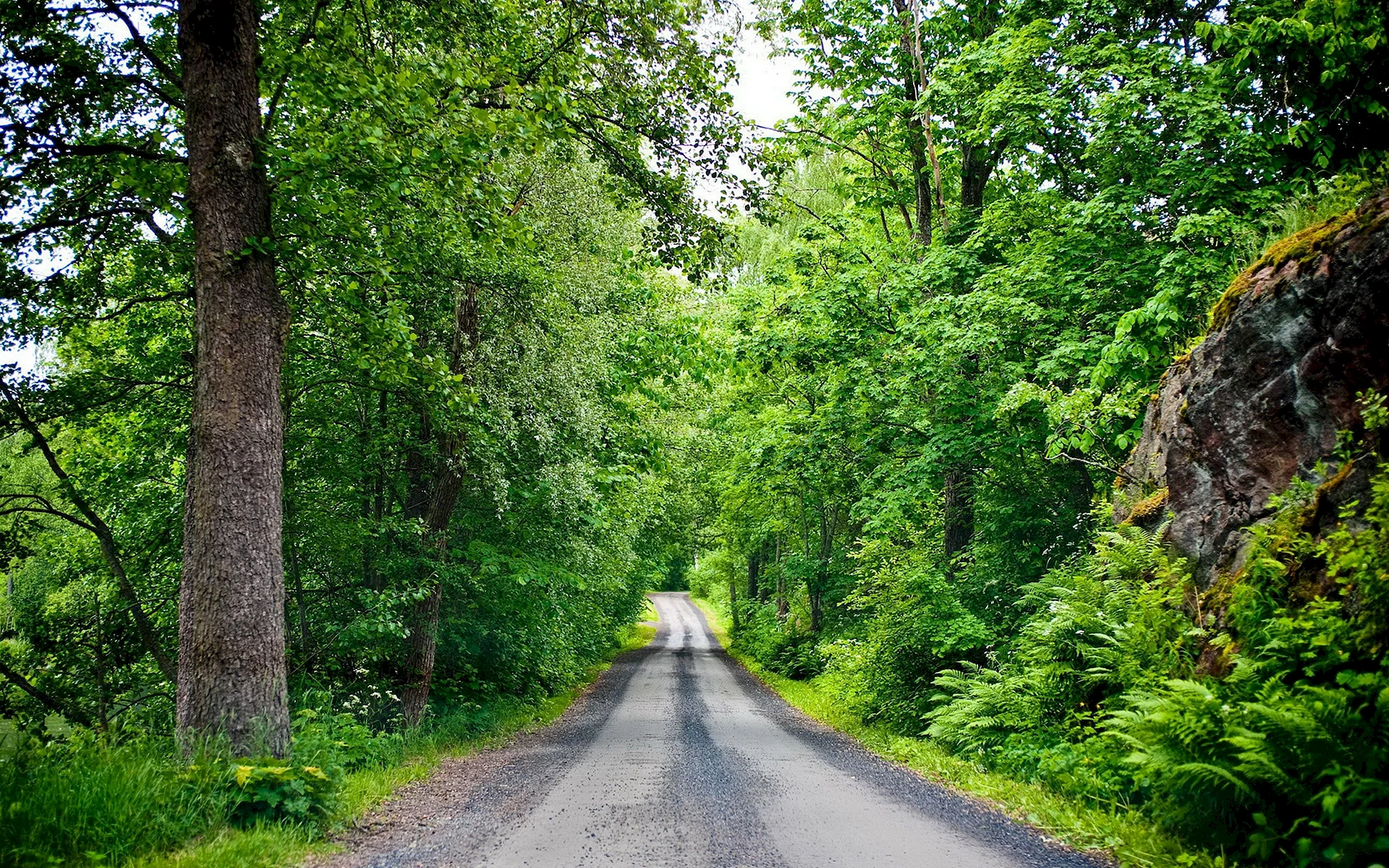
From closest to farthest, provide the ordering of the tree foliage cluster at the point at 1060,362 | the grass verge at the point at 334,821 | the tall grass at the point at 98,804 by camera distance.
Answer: the tall grass at the point at 98,804, the grass verge at the point at 334,821, the tree foliage cluster at the point at 1060,362

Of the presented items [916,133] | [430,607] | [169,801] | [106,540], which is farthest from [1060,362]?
[106,540]

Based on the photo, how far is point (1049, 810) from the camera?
220 inches

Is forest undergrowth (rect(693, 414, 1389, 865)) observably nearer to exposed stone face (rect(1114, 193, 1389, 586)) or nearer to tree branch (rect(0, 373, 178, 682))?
exposed stone face (rect(1114, 193, 1389, 586))

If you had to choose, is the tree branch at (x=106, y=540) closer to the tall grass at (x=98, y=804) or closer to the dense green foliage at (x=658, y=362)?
the dense green foliage at (x=658, y=362)

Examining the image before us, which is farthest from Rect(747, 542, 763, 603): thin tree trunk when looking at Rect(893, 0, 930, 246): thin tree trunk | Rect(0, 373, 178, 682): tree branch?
Rect(0, 373, 178, 682): tree branch

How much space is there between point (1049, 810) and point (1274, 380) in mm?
3779

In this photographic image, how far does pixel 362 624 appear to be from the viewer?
7.40m

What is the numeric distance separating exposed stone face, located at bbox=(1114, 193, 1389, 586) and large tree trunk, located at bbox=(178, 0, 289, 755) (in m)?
7.37

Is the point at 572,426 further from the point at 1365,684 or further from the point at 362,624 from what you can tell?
the point at 1365,684

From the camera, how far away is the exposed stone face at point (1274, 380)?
4.59 meters

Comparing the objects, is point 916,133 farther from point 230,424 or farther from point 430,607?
point 230,424

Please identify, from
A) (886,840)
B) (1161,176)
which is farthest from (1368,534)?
(1161,176)

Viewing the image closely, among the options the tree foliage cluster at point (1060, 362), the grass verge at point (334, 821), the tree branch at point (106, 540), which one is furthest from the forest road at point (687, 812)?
the tree branch at point (106, 540)

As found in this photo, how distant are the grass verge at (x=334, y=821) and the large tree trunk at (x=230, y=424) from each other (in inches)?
28.8
